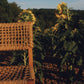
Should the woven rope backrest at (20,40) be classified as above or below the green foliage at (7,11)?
below

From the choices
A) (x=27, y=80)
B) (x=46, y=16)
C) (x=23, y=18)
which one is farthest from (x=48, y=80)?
(x=46, y=16)

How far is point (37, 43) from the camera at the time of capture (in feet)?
12.4

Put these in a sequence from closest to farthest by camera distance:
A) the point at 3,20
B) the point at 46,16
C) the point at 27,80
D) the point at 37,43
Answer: the point at 27,80, the point at 37,43, the point at 3,20, the point at 46,16

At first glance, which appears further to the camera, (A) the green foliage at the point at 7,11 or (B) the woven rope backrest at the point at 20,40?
(A) the green foliage at the point at 7,11

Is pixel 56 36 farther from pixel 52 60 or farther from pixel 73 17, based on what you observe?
pixel 52 60

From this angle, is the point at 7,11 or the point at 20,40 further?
the point at 7,11

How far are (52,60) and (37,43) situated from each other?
2297 mm

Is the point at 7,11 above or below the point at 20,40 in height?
above

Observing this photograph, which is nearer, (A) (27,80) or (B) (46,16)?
(A) (27,80)

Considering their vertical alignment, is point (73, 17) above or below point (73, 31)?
above

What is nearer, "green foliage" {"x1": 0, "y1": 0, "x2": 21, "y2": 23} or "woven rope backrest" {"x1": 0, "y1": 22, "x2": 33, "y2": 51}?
"woven rope backrest" {"x1": 0, "y1": 22, "x2": 33, "y2": 51}

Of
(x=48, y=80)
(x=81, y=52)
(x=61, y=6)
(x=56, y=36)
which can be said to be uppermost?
(x=61, y=6)

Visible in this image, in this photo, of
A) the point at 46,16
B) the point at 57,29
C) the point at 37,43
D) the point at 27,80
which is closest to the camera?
the point at 27,80

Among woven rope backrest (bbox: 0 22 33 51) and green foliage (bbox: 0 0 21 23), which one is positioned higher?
green foliage (bbox: 0 0 21 23)
